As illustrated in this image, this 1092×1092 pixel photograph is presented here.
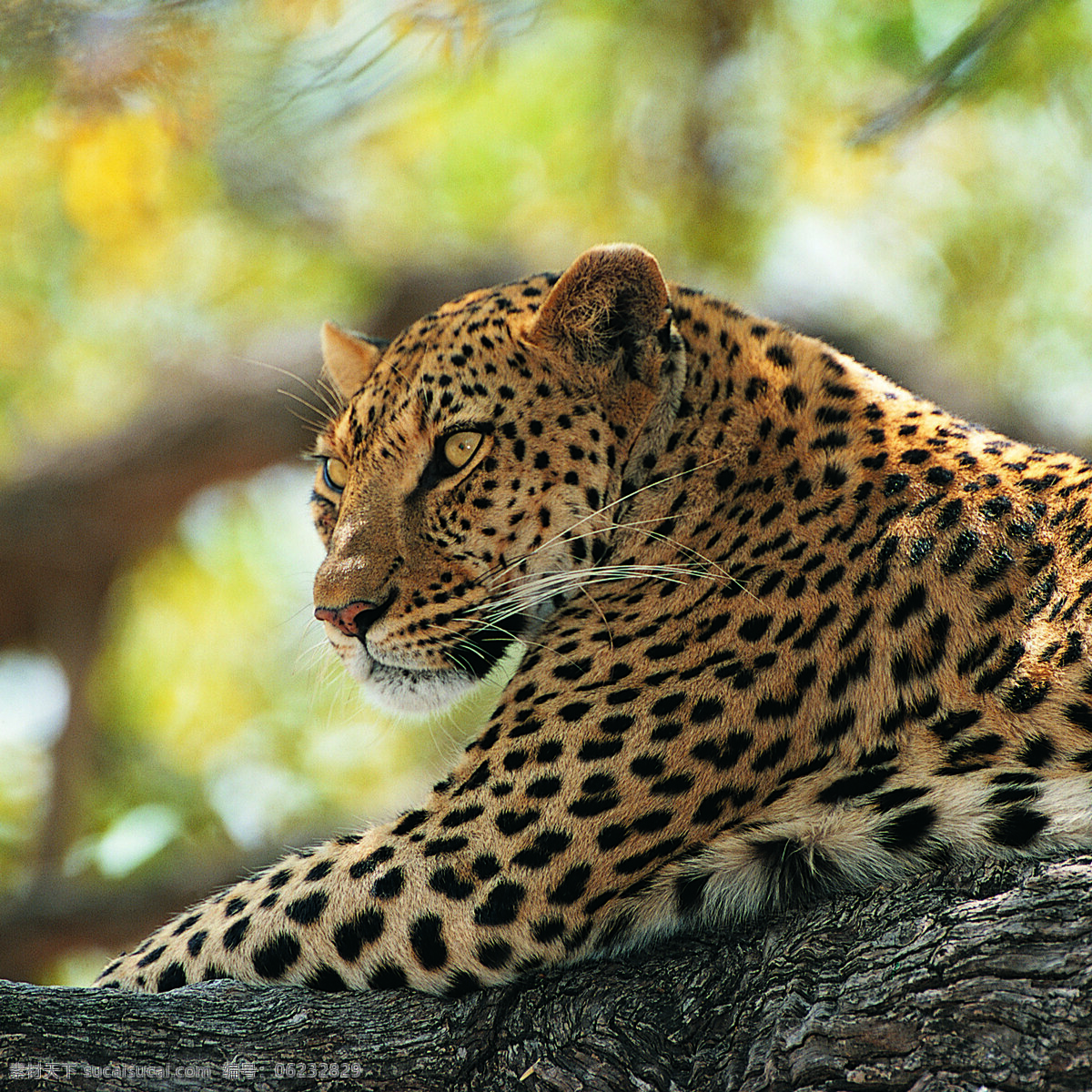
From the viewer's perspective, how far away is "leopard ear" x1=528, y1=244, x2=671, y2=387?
5129 mm

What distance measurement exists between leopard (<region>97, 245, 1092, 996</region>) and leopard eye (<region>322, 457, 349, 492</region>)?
0.09 ft

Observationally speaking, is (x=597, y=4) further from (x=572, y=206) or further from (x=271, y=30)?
(x=271, y=30)

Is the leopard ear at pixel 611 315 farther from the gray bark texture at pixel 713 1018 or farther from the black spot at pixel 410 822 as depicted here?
the gray bark texture at pixel 713 1018

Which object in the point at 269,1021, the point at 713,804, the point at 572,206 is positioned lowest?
the point at 269,1021

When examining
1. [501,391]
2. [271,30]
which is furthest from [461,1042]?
[271,30]

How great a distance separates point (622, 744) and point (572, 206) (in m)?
14.9

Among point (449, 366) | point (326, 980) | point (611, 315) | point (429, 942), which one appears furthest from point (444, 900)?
point (611, 315)

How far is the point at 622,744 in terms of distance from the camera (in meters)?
4.34

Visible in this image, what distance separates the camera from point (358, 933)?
4.36 metres

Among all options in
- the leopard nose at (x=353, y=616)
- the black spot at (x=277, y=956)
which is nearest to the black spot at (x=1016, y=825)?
the black spot at (x=277, y=956)

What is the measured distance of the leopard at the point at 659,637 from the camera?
4090mm

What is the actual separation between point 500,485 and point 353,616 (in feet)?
2.55

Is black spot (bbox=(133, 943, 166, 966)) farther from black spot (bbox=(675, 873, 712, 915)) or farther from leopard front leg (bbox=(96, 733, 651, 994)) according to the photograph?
black spot (bbox=(675, 873, 712, 915))

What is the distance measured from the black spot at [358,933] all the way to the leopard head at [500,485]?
44.4 inches
